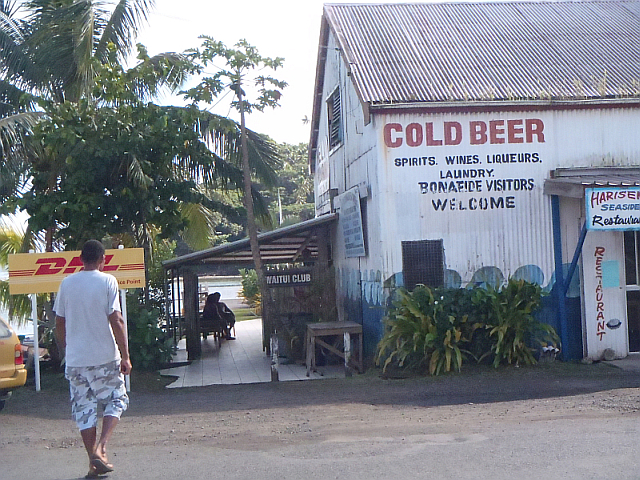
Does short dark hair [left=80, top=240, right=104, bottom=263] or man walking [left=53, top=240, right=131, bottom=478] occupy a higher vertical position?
short dark hair [left=80, top=240, right=104, bottom=263]

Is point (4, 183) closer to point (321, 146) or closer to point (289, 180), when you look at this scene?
point (321, 146)

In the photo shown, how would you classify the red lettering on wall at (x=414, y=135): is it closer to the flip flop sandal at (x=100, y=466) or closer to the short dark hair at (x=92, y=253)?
the short dark hair at (x=92, y=253)

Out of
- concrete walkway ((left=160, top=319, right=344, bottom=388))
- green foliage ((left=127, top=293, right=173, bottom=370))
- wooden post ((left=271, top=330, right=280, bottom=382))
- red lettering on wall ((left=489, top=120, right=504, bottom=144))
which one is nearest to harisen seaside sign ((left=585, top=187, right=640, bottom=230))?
red lettering on wall ((left=489, top=120, right=504, bottom=144))

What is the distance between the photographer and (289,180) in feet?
174

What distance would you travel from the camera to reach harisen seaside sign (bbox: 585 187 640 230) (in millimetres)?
10578

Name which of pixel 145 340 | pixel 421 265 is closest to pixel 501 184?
pixel 421 265

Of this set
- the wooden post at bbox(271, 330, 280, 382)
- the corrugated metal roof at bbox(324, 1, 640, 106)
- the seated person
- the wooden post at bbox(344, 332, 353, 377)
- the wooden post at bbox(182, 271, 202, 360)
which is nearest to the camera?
the wooden post at bbox(271, 330, 280, 382)

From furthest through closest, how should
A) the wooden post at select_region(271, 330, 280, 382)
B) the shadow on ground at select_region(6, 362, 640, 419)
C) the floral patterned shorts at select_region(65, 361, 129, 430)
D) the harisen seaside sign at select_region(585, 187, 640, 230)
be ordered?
1. the wooden post at select_region(271, 330, 280, 382)
2. the harisen seaside sign at select_region(585, 187, 640, 230)
3. the shadow on ground at select_region(6, 362, 640, 419)
4. the floral patterned shorts at select_region(65, 361, 129, 430)

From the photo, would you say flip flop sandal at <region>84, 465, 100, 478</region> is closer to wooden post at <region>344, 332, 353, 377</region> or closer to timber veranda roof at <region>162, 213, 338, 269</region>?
wooden post at <region>344, 332, 353, 377</region>

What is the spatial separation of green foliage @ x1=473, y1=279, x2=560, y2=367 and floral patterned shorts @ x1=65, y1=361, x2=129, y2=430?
648 cm

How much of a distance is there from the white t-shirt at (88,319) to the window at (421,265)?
6.56m

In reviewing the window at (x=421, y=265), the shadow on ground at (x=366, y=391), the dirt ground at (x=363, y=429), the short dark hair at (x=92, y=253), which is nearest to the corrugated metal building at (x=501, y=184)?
the window at (x=421, y=265)

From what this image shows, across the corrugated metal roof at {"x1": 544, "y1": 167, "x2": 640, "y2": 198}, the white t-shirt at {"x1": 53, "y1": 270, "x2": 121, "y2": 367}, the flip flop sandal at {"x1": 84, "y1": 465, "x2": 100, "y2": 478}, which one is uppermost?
the corrugated metal roof at {"x1": 544, "y1": 167, "x2": 640, "y2": 198}

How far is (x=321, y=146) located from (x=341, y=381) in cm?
824
